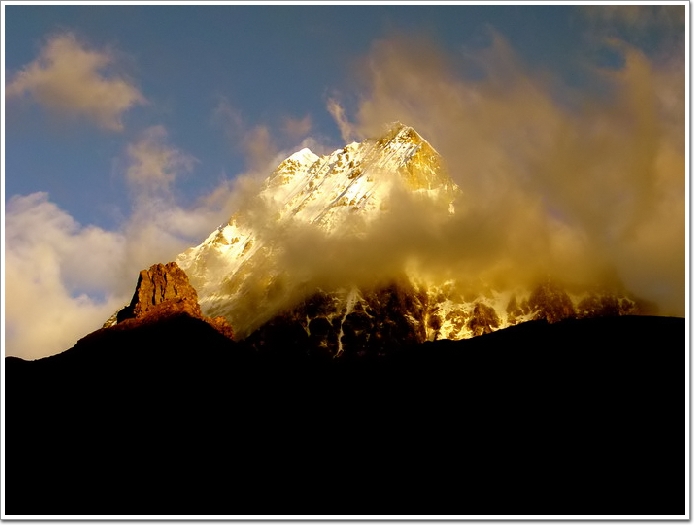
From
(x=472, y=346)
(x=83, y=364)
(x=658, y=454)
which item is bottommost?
(x=658, y=454)

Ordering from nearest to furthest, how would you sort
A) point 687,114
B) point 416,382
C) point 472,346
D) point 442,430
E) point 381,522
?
point 381,522 < point 687,114 < point 442,430 < point 416,382 < point 472,346

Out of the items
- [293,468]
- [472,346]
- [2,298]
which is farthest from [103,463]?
[472,346]

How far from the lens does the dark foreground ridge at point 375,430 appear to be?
253 ft

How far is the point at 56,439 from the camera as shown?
9288 cm

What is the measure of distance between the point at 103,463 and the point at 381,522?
48.8 meters

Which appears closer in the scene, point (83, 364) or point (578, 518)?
point (578, 518)

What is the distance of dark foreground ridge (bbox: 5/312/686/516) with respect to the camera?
77.1 metres

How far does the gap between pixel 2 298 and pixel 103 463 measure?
3939cm

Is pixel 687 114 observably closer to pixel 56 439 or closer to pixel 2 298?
pixel 2 298

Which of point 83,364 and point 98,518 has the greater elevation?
point 83,364

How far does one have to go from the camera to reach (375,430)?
94500 mm

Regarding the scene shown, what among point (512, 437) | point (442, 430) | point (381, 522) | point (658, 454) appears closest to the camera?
point (381, 522)

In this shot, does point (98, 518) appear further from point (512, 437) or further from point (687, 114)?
point (687, 114)

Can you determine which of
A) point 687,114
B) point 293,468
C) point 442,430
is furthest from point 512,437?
point 687,114
